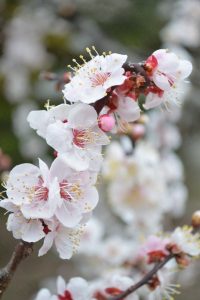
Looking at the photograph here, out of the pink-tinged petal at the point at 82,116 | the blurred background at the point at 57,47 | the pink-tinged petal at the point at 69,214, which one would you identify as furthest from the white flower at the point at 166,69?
the blurred background at the point at 57,47

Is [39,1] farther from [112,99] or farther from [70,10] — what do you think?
[112,99]

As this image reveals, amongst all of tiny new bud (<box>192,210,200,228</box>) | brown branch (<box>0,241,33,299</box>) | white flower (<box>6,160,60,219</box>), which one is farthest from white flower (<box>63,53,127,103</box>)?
tiny new bud (<box>192,210,200,228</box>)

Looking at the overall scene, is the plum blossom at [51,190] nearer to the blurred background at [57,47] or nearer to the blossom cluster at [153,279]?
the blossom cluster at [153,279]

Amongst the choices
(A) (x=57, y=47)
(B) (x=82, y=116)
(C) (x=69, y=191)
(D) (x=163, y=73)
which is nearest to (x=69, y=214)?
(C) (x=69, y=191)

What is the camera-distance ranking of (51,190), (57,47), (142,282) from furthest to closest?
(57,47) → (142,282) → (51,190)

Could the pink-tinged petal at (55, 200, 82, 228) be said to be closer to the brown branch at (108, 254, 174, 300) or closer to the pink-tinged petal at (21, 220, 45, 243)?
the pink-tinged petal at (21, 220, 45, 243)

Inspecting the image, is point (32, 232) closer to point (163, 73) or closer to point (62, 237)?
point (62, 237)
